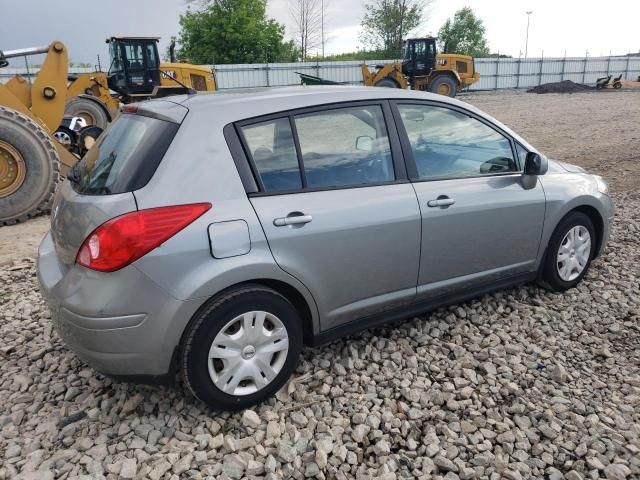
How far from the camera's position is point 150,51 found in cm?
1494

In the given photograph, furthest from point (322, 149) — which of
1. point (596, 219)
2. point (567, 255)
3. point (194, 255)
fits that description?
point (596, 219)

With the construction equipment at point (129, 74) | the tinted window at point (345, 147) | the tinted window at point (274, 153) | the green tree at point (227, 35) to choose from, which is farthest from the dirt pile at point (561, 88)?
the tinted window at point (274, 153)

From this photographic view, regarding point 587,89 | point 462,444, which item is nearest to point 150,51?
point 462,444

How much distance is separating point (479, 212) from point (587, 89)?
3757 cm

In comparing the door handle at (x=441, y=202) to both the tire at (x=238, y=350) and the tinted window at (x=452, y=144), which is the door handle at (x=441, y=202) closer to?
the tinted window at (x=452, y=144)

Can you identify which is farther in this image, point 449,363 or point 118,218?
point 449,363

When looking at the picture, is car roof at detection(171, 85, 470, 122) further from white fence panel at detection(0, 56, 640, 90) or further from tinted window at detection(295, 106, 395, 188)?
white fence panel at detection(0, 56, 640, 90)

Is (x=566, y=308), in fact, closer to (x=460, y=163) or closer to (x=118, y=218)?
(x=460, y=163)

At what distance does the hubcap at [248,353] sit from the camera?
2648 millimetres

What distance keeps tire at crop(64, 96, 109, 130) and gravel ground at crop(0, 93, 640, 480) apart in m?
9.72

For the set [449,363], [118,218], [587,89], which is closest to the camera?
[118,218]

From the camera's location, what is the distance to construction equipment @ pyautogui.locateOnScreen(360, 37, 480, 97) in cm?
2569

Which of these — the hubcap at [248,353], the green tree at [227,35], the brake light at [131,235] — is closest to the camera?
the brake light at [131,235]

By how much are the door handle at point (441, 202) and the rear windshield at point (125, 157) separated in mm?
1566
